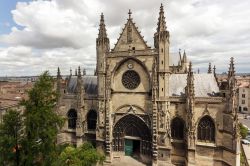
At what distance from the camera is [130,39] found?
28.2 meters

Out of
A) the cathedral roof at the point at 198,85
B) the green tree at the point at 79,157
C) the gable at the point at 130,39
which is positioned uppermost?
the gable at the point at 130,39

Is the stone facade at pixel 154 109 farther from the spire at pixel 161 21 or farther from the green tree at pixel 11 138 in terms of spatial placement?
the green tree at pixel 11 138

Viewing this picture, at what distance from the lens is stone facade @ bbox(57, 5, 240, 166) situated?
25203 mm

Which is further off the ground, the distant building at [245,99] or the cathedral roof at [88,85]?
the cathedral roof at [88,85]

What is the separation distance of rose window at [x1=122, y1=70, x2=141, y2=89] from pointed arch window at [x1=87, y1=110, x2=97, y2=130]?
7.02 metres

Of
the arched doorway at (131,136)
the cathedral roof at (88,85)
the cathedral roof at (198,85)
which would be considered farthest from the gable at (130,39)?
the arched doorway at (131,136)

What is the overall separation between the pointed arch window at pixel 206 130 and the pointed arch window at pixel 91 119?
15.5 meters

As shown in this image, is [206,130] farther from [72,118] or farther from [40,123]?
[40,123]

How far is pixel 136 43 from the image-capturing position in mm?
28031

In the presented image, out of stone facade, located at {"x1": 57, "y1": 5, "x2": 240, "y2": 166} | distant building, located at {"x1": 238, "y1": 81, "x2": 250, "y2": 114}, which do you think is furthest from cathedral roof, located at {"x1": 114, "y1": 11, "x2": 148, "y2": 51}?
distant building, located at {"x1": 238, "y1": 81, "x2": 250, "y2": 114}

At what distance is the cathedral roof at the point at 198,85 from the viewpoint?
90.3 ft

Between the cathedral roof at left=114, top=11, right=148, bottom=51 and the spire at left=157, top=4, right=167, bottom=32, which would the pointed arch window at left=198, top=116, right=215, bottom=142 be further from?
the spire at left=157, top=4, right=167, bottom=32

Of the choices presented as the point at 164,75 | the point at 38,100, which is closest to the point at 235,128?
the point at 164,75

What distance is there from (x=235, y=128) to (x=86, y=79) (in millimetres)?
23547
